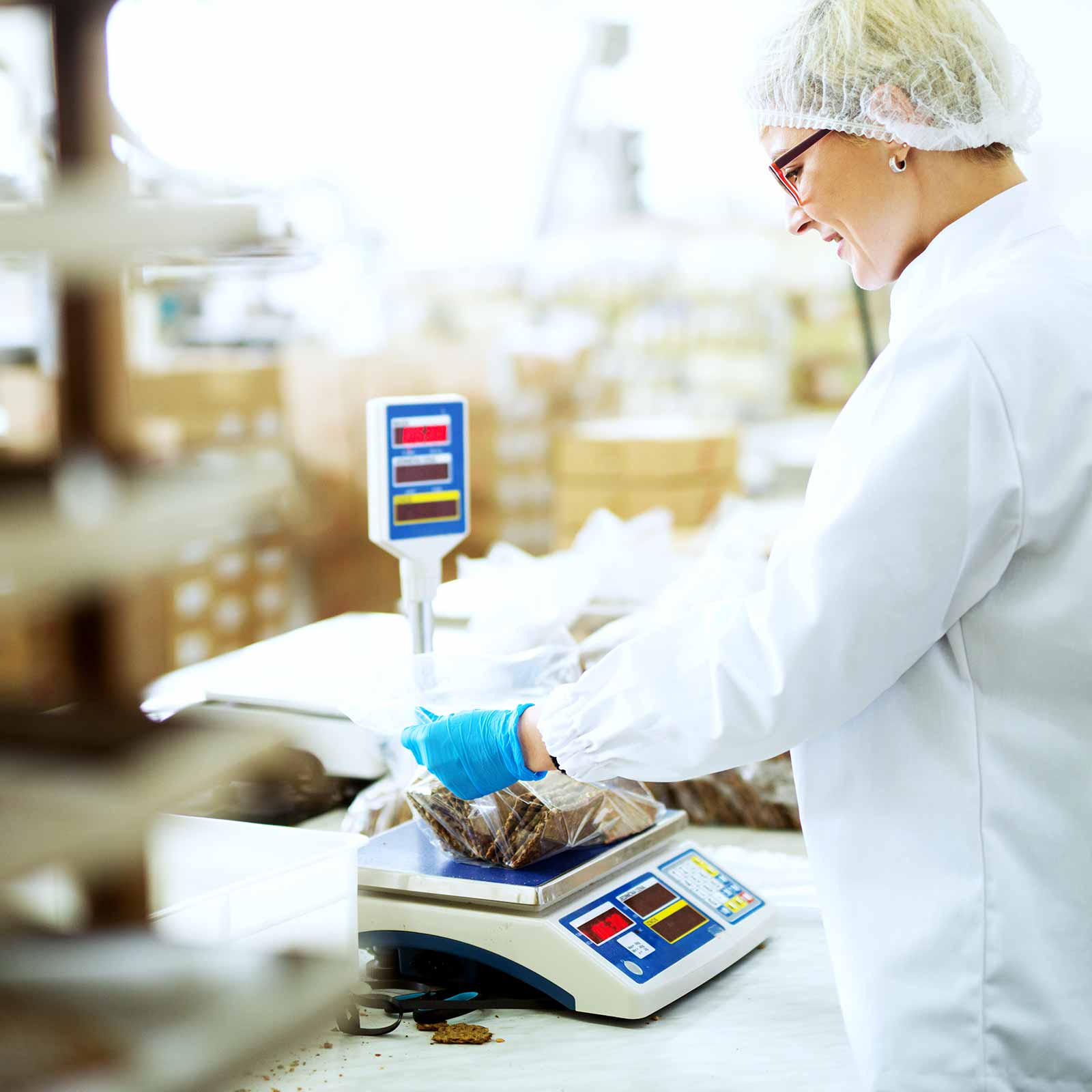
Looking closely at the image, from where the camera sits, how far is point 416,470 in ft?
4.83

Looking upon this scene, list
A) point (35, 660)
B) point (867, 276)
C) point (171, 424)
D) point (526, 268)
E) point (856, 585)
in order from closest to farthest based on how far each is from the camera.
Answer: point (35, 660)
point (171, 424)
point (856, 585)
point (867, 276)
point (526, 268)

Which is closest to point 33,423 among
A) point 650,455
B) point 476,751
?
point 476,751

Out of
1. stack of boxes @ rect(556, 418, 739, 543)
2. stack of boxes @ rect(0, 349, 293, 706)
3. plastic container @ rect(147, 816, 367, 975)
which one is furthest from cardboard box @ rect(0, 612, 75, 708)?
stack of boxes @ rect(556, 418, 739, 543)

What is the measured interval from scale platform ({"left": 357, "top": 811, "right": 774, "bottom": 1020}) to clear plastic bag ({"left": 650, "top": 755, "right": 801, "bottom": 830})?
39cm

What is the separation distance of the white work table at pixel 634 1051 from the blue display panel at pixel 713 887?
0.21ft

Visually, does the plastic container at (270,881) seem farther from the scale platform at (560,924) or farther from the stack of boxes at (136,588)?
the stack of boxes at (136,588)

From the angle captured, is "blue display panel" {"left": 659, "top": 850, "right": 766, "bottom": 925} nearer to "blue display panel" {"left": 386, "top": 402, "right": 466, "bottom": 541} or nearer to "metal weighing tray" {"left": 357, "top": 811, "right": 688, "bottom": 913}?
"metal weighing tray" {"left": 357, "top": 811, "right": 688, "bottom": 913}

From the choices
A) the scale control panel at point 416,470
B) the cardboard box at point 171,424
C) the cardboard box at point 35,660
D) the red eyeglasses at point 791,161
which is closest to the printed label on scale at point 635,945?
the scale control panel at point 416,470

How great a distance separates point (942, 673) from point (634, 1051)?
457 millimetres

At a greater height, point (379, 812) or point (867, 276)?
point (867, 276)

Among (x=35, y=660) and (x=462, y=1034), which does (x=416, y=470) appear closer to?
(x=462, y=1034)

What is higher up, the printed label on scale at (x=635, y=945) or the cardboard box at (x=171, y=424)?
the cardboard box at (x=171, y=424)

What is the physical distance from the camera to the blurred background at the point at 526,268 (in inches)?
159

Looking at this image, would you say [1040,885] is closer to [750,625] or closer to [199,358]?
[750,625]
